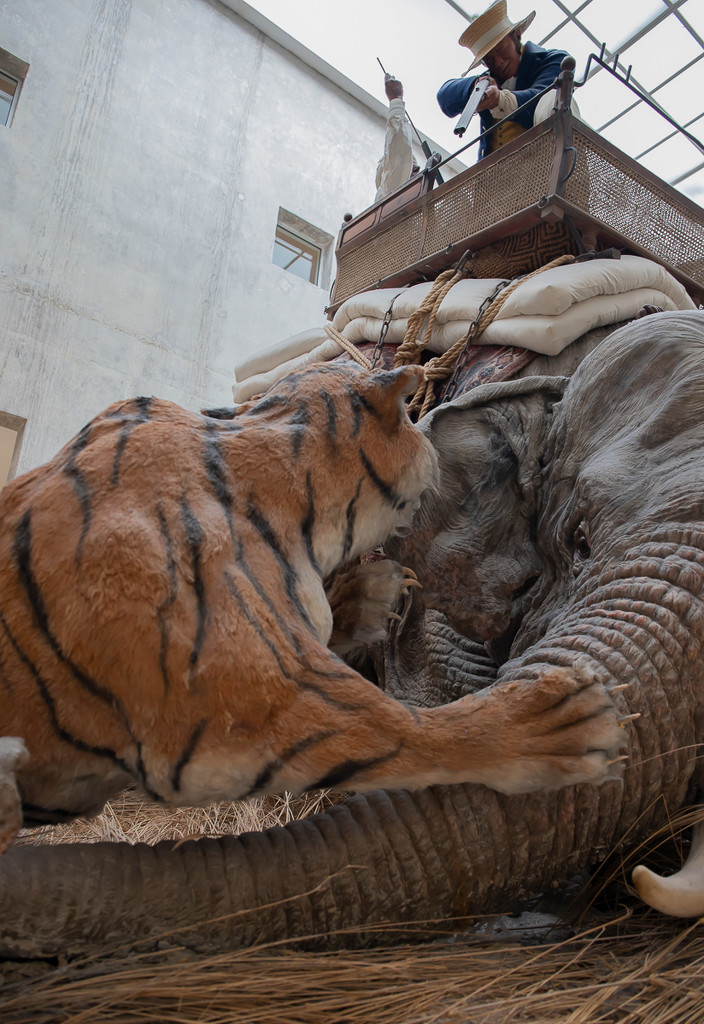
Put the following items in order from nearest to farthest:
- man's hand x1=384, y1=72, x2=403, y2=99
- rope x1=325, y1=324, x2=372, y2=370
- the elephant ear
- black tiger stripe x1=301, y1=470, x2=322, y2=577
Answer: black tiger stripe x1=301, y1=470, x2=322, y2=577, the elephant ear, rope x1=325, y1=324, x2=372, y2=370, man's hand x1=384, y1=72, x2=403, y2=99

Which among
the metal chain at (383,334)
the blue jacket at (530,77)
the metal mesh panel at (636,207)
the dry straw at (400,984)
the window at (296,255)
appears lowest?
the dry straw at (400,984)

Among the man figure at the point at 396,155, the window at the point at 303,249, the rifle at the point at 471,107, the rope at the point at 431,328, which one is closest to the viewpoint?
the rope at the point at 431,328

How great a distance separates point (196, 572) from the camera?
62 cm

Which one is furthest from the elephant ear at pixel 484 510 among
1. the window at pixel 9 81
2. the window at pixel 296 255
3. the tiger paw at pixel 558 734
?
the window at pixel 296 255

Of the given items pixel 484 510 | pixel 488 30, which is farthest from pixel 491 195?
pixel 484 510

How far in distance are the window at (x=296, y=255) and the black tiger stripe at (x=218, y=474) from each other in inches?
190

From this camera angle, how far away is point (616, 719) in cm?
61

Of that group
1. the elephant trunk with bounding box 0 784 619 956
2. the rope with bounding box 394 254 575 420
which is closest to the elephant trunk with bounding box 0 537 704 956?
the elephant trunk with bounding box 0 784 619 956

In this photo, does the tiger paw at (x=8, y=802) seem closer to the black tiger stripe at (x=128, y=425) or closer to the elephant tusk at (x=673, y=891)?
the black tiger stripe at (x=128, y=425)

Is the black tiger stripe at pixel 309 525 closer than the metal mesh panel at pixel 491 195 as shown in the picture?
Yes

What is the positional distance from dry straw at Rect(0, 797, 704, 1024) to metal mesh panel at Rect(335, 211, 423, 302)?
1675mm

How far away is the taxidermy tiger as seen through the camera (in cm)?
58

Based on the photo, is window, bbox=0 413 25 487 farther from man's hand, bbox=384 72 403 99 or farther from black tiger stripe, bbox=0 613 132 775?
black tiger stripe, bbox=0 613 132 775

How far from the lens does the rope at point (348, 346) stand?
5.83 feet
